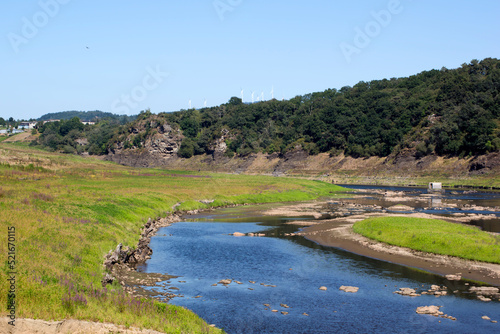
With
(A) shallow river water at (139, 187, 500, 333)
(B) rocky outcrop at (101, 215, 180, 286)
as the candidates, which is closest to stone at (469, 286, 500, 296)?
(A) shallow river water at (139, 187, 500, 333)

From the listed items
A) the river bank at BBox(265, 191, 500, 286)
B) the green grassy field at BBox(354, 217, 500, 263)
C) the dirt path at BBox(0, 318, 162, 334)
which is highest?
the dirt path at BBox(0, 318, 162, 334)

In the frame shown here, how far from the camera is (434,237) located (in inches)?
1614

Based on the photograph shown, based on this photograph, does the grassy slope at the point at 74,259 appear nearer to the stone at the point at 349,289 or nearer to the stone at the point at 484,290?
the stone at the point at 349,289

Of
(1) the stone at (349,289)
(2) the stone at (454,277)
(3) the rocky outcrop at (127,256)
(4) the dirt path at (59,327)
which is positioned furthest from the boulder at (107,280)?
(2) the stone at (454,277)

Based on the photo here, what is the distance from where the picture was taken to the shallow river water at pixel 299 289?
23.8 metres

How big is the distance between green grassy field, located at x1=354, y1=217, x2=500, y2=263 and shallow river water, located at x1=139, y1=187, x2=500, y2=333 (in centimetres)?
523

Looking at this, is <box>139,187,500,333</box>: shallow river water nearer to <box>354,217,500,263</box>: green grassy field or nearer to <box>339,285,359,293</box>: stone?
<box>339,285,359,293</box>: stone

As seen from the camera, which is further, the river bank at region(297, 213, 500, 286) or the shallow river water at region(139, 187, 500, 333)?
the river bank at region(297, 213, 500, 286)

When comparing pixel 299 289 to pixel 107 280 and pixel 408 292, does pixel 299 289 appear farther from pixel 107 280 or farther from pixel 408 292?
pixel 107 280

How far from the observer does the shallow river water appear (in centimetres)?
2377

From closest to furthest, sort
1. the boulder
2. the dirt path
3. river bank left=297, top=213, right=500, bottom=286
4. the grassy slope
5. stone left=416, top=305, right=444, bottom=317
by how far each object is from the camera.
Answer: the dirt path < the grassy slope < stone left=416, top=305, right=444, bottom=317 < the boulder < river bank left=297, top=213, right=500, bottom=286

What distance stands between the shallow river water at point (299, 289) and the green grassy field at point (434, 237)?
5232mm

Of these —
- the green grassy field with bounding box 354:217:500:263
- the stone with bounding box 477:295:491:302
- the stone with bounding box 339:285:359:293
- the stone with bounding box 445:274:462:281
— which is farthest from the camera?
the green grassy field with bounding box 354:217:500:263

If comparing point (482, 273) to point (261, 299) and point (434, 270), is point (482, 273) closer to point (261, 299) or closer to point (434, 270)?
point (434, 270)
